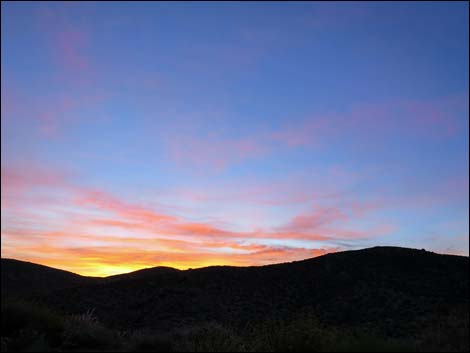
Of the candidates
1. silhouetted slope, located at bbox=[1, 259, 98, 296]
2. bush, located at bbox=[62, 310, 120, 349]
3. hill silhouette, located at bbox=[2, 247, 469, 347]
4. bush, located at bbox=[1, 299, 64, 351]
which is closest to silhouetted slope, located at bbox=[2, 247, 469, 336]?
hill silhouette, located at bbox=[2, 247, 469, 347]

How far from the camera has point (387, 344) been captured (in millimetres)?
11141

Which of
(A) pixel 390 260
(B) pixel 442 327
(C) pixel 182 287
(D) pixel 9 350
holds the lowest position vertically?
(D) pixel 9 350

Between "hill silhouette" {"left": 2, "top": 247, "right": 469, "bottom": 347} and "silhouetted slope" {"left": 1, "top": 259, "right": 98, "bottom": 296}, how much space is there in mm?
1965

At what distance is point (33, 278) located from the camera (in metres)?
64.9

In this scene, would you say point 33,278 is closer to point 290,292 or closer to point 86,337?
point 290,292

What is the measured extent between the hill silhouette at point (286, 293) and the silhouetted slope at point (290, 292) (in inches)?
2.9

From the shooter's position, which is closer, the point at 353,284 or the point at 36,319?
the point at 36,319

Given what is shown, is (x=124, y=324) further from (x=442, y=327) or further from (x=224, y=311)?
(x=442, y=327)

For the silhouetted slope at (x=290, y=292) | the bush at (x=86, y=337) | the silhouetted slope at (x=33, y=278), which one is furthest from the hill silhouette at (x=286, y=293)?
the bush at (x=86, y=337)

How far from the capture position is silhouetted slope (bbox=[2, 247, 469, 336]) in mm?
37203

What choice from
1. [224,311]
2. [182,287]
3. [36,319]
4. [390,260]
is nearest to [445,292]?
[390,260]

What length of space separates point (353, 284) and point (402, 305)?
893 centimetres

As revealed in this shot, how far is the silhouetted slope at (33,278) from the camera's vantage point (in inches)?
2391

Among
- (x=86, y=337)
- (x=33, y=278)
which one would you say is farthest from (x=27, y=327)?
(x=33, y=278)
